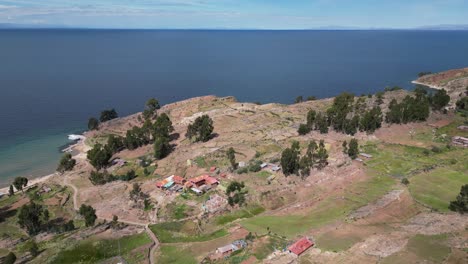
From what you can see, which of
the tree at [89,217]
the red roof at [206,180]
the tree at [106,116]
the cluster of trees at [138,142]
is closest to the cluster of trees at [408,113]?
the red roof at [206,180]

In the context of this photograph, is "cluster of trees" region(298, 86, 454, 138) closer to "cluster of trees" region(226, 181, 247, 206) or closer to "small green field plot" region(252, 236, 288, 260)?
"cluster of trees" region(226, 181, 247, 206)

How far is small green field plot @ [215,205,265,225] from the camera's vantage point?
6361 cm

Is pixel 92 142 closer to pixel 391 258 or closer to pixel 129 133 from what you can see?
pixel 129 133

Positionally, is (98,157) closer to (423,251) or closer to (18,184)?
(18,184)

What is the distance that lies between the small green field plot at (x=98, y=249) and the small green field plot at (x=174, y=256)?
15.1ft

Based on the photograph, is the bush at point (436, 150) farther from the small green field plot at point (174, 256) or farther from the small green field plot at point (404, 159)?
the small green field plot at point (174, 256)

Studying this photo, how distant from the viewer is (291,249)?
161 ft

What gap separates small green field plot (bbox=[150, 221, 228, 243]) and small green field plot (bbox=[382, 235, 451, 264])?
87.6ft

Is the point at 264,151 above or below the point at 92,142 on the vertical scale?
above

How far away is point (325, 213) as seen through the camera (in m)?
61.5

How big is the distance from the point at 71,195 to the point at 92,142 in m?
48.2

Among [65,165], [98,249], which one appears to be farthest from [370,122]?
[65,165]

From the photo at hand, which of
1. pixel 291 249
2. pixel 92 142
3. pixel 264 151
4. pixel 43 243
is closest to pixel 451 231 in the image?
pixel 291 249

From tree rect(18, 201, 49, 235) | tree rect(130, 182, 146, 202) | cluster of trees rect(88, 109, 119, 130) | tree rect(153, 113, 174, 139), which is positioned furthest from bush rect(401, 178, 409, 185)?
cluster of trees rect(88, 109, 119, 130)
